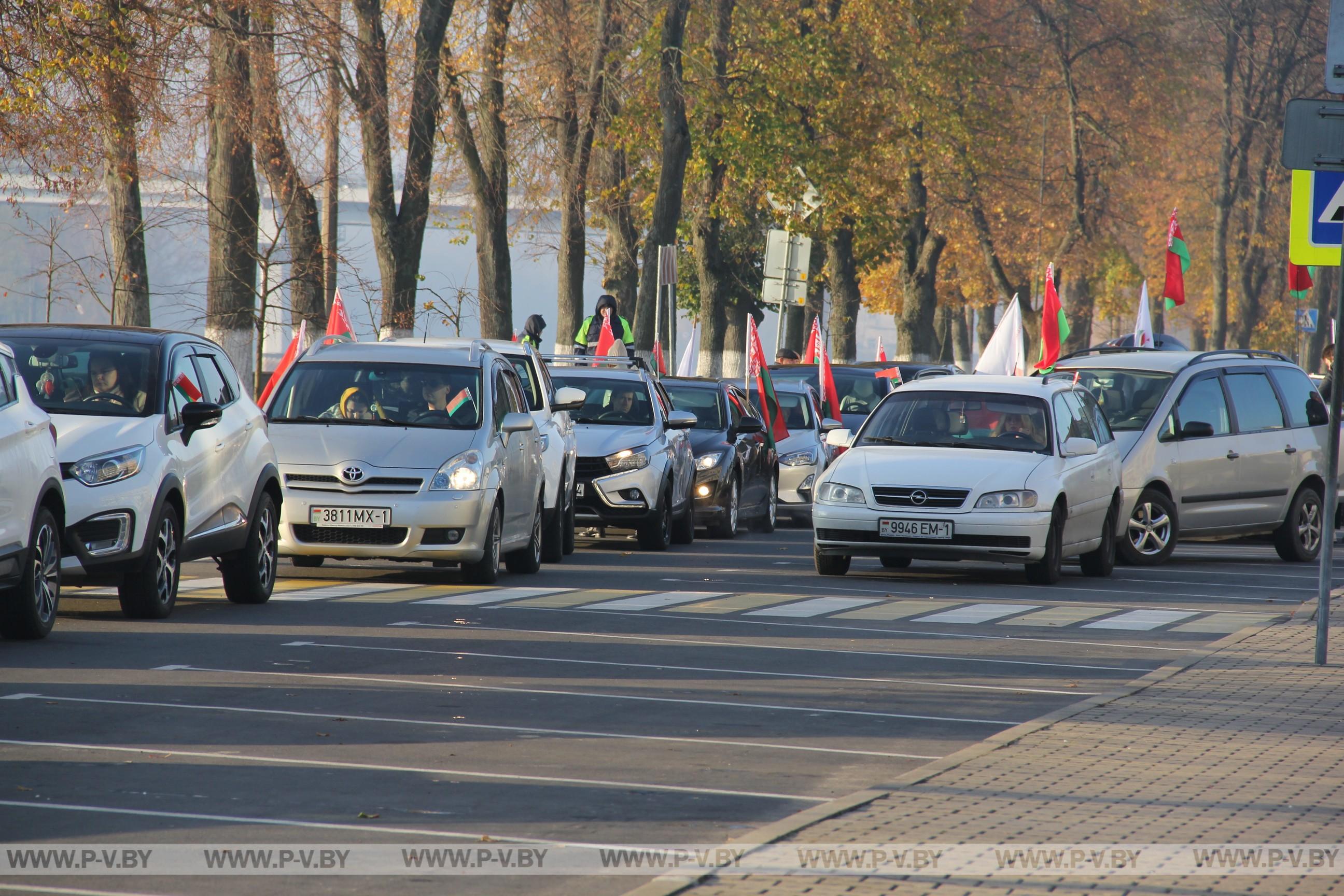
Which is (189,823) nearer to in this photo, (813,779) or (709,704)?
(813,779)

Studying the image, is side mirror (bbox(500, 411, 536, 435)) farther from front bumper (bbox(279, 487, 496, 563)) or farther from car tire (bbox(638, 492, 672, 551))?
car tire (bbox(638, 492, 672, 551))

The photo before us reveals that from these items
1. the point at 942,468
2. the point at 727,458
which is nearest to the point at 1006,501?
the point at 942,468

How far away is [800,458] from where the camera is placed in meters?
26.5

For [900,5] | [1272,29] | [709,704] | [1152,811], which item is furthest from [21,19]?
[1272,29]

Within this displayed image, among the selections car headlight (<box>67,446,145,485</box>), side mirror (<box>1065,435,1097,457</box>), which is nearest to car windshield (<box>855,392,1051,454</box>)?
side mirror (<box>1065,435,1097,457</box>)

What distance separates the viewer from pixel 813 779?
7887mm

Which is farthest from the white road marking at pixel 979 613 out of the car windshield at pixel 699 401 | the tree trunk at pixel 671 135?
the tree trunk at pixel 671 135

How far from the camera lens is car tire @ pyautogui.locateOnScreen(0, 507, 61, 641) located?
10914 mm

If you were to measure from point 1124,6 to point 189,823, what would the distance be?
5580 centimetres

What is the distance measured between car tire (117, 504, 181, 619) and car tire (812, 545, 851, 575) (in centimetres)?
630

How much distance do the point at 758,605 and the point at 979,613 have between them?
61.7 inches

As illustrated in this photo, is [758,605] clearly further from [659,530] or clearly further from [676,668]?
[659,530]

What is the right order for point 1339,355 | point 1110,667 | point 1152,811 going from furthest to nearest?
point 1110,667 → point 1339,355 → point 1152,811

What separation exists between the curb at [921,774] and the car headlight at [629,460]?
27.7 feet
